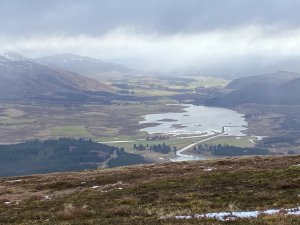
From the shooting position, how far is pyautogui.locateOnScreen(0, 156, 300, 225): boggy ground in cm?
3166

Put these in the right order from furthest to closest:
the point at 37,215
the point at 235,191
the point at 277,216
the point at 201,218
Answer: the point at 235,191
the point at 37,215
the point at 201,218
the point at 277,216

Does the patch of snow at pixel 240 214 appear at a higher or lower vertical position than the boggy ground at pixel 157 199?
higher

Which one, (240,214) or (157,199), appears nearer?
(240,214)

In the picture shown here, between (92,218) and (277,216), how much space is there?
505 inches

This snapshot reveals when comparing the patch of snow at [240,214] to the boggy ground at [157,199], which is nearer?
the patch of snow at [240,214]

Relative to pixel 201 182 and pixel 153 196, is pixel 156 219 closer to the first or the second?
pixel 153 196

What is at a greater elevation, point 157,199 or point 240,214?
point 240,214

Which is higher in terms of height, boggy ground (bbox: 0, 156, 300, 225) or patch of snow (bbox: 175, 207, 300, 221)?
patch of snow (bbox: 175, 207, 300, 221)

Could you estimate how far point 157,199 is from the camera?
39438 mm

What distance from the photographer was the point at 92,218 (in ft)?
106

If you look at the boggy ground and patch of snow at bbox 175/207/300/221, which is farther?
the boggy ground

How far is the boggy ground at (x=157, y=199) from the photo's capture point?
31.7m

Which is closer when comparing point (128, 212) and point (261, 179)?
point (128, 212)

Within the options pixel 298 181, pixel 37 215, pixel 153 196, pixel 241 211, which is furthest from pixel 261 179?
pixel 37 215
